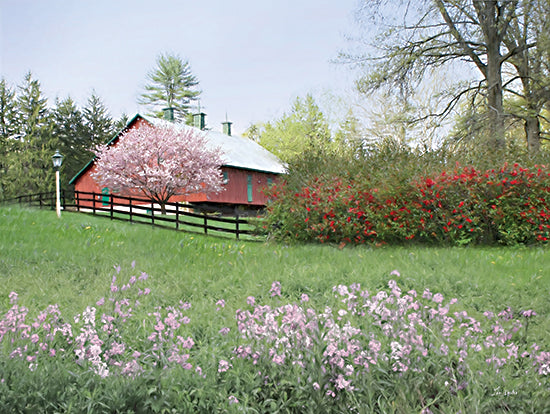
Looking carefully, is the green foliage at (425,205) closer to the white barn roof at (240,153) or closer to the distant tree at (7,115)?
the white barn roof at (240,153)

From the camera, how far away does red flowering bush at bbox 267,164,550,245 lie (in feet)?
35.1

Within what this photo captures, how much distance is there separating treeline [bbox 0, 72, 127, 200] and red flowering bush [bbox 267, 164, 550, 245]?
32.9 metres

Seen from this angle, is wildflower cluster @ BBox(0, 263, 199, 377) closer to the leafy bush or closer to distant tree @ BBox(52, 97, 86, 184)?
the leafy bush

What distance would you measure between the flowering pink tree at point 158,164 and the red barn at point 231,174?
225 cm

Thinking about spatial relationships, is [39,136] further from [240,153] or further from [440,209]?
[440,209]

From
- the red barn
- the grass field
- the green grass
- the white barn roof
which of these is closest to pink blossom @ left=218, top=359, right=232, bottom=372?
the grass field

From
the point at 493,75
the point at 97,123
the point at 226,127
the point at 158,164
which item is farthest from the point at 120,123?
the point at 493,75

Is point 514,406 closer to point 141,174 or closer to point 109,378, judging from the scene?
point 109,378

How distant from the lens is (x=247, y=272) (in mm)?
7480

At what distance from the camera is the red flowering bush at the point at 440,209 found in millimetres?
10695

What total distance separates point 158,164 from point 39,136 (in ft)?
75.7

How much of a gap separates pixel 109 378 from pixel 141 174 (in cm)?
2189

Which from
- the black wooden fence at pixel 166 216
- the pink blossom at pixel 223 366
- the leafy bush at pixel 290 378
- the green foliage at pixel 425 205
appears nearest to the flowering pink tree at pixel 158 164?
the black wooden fence at pixel 166 216

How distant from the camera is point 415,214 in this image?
443 inches
